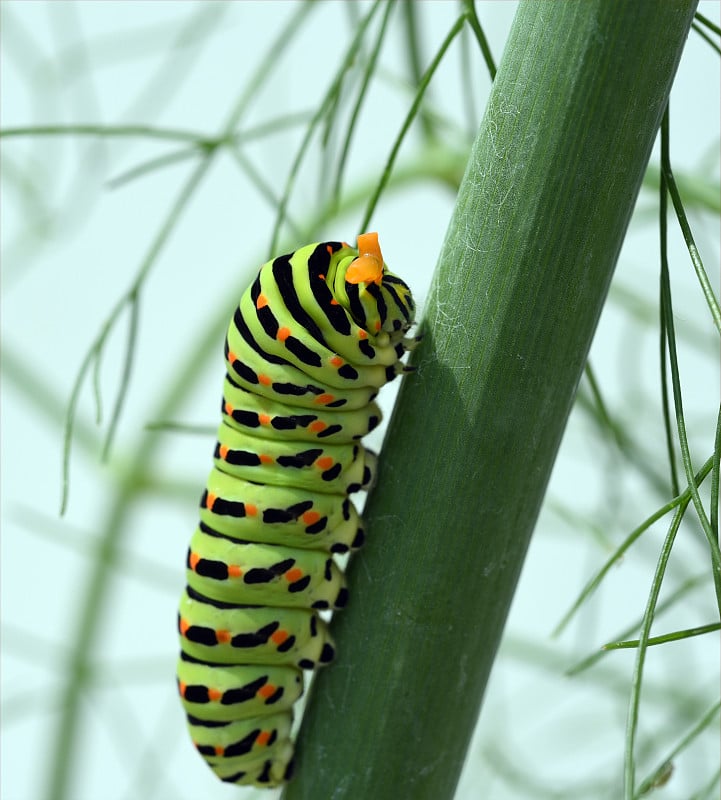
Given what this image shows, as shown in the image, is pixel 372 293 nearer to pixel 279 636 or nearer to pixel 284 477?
pixel 284 477

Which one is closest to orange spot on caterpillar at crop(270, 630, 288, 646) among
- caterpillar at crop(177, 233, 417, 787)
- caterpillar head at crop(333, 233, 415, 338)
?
caterpillar at crop(177, 233, 417, 787)

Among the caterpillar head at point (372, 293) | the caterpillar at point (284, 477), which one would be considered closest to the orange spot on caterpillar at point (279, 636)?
the caterpillar at point (284, 477)

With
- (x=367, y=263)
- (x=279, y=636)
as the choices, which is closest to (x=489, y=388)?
(x=367, y=263)

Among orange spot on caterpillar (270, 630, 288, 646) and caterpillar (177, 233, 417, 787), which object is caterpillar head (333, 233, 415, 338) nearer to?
caterpillar (177, 233, 417, 787)

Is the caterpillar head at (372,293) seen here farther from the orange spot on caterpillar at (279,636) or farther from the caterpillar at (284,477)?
the orange spot on caterpillar at (279,636)

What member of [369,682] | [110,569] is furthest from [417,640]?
[110,569]

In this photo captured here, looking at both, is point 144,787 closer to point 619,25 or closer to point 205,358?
point 205,358

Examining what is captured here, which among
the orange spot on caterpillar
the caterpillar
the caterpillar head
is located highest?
the caterpillar head
